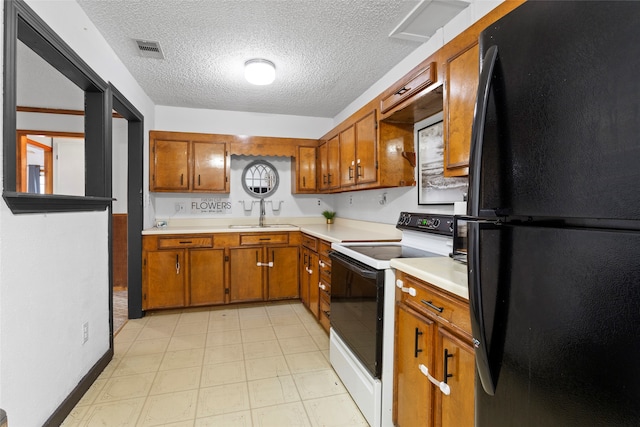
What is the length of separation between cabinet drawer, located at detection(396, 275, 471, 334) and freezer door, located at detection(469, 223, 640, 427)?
0.31 metres

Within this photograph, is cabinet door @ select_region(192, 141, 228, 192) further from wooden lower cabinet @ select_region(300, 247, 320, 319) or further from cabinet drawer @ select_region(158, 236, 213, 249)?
wooden lower cabinet @ select_region(300, 247, 320, 319)

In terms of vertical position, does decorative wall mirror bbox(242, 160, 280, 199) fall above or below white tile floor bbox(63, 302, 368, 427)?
above

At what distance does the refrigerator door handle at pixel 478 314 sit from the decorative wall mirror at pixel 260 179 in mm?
3642

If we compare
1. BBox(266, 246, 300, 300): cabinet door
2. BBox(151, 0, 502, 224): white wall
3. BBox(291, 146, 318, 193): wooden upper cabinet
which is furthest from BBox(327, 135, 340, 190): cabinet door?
BBox(266, 246, 300, 300): cabinet door

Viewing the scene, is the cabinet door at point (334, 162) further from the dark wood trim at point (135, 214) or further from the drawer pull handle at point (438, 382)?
the drawer pull handle at point (438, 382)

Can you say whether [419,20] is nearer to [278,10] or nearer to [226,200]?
[278,10]

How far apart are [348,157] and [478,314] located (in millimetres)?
2411

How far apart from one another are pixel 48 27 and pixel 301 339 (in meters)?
2.65

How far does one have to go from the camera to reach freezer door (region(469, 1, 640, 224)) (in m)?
0.52

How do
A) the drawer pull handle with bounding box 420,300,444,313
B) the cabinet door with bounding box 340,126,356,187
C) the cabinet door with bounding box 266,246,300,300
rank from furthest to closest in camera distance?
1. the cabinet door with bounding box 266,246,300,300
2. the cabinet door with bounding box 340,126,356,187
3. the drawer pull handle with bounding box 420,300,444,313

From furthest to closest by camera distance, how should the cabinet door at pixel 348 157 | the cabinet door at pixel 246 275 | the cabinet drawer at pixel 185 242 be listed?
the cabinet door at pixel 246 275
the cabinet drawer at pixel 185 242
the cabinet door at pixel 348 157

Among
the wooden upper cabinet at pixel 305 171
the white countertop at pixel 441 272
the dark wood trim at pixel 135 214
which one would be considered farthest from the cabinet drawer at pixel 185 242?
the white countertop at pixel 441 272

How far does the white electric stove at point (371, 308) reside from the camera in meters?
1.61

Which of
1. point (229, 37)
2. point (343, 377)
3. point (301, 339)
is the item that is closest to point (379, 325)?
point (343, 377)
